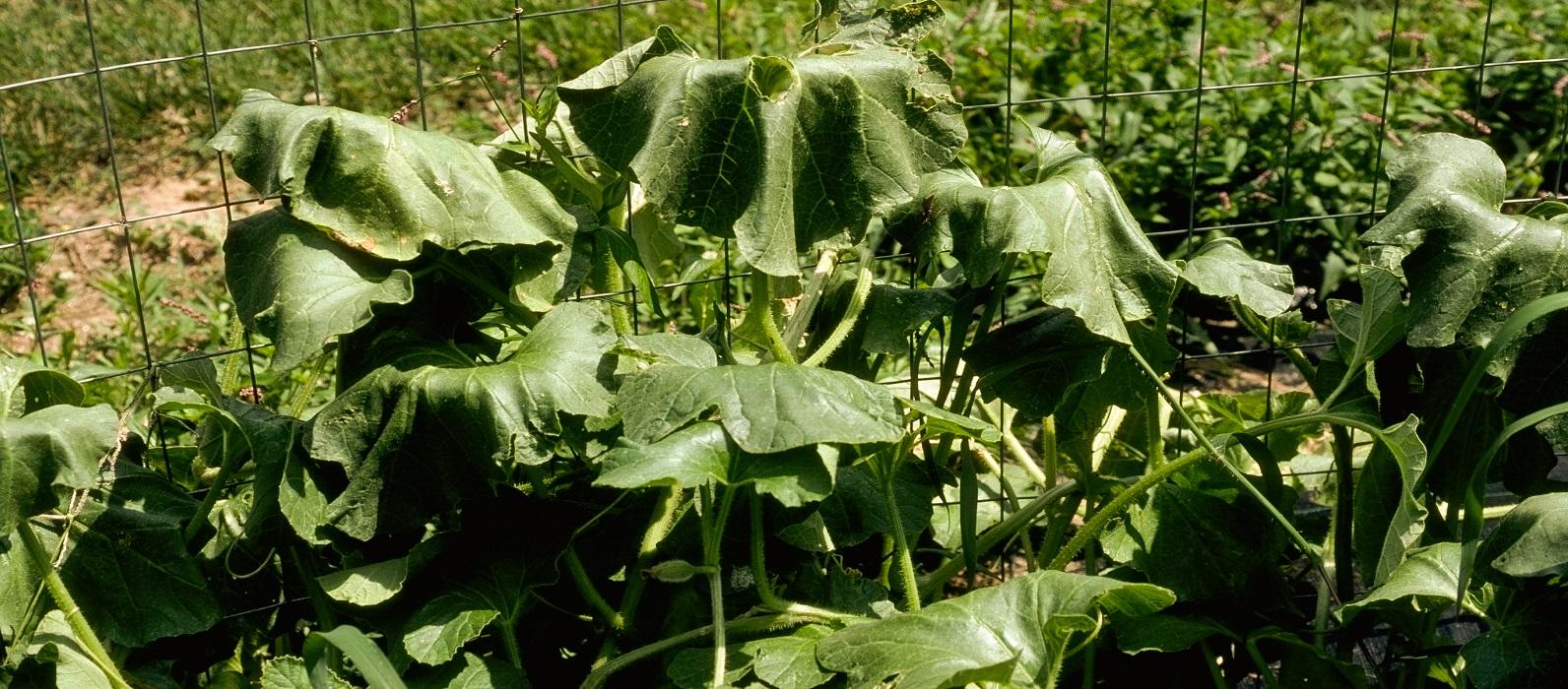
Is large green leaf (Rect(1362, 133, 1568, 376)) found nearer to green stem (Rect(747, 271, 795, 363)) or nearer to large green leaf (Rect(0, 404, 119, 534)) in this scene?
green stem (Rect(747, 271, 795, 363))

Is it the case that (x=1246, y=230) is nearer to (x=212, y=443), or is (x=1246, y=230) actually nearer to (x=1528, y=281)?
(x=1528, y=281)

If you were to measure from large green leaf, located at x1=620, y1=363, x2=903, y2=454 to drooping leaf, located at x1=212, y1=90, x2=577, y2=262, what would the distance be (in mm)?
347

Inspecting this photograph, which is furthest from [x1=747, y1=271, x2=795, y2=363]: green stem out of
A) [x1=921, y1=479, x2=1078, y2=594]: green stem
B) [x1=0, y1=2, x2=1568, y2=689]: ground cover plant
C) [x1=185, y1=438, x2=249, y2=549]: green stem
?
[x1=185, y1=438, x2=249, y2=549]: green stem

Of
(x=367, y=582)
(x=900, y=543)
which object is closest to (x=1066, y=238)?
(x=900, y=543)

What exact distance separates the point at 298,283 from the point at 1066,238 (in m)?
1.06

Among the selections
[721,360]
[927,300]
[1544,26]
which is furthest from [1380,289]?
[1544,26]

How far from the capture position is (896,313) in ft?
8.81

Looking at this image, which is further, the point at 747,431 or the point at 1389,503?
the point at 1389,503

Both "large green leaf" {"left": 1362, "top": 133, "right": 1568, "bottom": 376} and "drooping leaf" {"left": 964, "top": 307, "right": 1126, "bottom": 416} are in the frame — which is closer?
"large green leaf" {"left": 1362, "top": 133, "right": 1568, "bottom": 376}

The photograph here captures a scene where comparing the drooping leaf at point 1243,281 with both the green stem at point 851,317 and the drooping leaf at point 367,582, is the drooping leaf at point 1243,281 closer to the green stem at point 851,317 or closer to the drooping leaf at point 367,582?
the green stem at point 851,317

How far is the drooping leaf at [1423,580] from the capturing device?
2.41 meters

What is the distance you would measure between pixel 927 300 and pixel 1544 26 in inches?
152

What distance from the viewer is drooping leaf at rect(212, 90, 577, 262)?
7.91 ft

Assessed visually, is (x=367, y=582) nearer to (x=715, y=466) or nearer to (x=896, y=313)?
(x=715, y=466)
